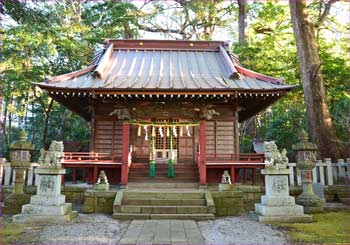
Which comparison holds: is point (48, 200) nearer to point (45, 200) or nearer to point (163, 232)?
point (45, 200)

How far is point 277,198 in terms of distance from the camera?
8.20m

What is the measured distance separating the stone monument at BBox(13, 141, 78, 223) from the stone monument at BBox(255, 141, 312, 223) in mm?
5566

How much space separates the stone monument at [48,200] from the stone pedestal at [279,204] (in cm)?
557

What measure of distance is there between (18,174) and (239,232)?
7.47 meters

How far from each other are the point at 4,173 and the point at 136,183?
5.03 metres

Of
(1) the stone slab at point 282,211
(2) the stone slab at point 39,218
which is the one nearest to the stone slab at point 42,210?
(2) the stone slab at point 39,218

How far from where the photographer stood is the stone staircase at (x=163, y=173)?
463 inches

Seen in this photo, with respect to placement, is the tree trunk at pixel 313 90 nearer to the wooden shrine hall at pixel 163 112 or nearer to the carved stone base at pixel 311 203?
the wooden shrine hall at pixel 163 112

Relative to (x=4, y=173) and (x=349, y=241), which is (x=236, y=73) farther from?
(x=4, y=173)

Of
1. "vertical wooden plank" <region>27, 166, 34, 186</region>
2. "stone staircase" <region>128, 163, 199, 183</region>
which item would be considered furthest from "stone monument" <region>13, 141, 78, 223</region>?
"stone staircase" <region>128, 163, 199, 183</region>

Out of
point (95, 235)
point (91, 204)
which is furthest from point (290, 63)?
point (95, 235)

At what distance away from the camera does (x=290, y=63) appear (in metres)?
19.2

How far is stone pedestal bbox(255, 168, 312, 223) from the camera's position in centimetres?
795

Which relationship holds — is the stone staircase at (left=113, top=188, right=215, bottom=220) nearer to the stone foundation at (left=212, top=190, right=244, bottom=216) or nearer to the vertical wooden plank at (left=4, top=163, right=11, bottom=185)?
the stone foundation at (left=212, top=190, right=244, bottom=216)
